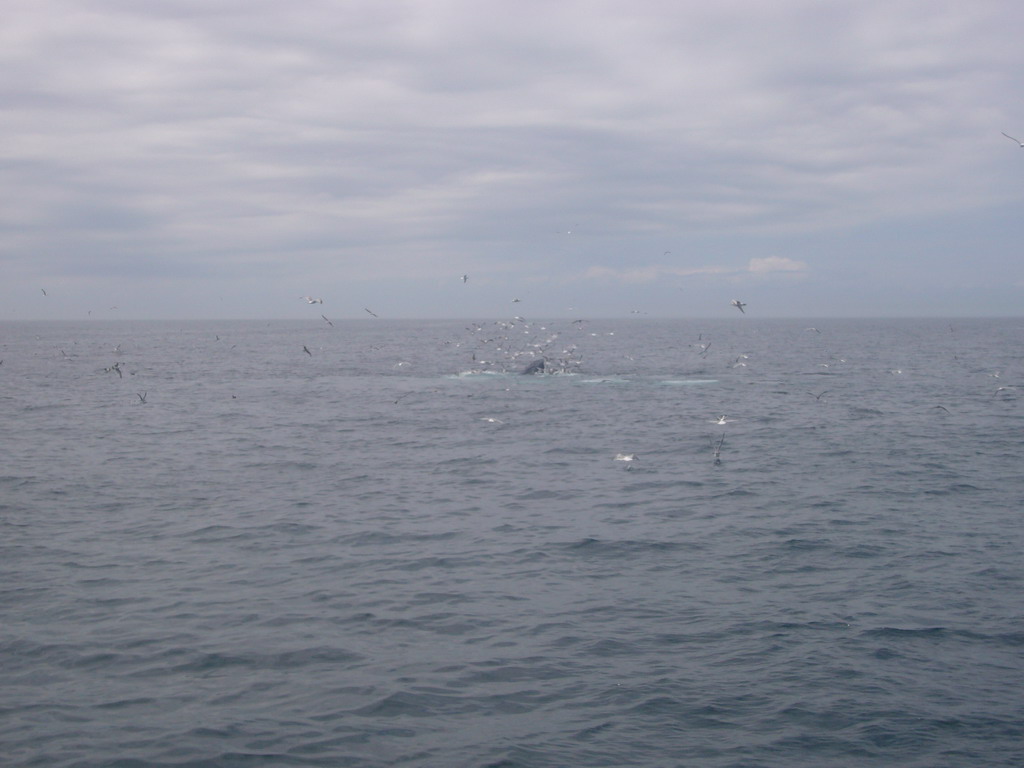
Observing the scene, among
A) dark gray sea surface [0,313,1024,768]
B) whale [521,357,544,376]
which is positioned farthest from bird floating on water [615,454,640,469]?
whale [521,357,544,376]

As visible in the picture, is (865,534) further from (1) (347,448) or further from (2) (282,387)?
(2) (282,387)

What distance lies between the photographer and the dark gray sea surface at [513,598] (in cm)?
1092

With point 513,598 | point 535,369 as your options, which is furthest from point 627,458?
point 535,369

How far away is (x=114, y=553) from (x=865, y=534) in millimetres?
16118

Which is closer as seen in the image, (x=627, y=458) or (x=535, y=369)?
(x=627, y=458)

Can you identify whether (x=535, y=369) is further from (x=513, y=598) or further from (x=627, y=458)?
(x=513, y=598)

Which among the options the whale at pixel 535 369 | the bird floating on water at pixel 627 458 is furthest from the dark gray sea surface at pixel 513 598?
the whale at pixel 535 369

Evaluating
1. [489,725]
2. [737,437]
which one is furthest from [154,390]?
[489,725]

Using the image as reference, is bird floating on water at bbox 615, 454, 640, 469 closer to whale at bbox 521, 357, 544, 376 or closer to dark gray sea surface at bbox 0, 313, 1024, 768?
dark gray sea surface at bbox 0, 313, 1024, 768

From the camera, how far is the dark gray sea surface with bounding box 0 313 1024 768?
1092 centimetres

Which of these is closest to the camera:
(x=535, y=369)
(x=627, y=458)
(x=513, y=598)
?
(x=513, y=598)

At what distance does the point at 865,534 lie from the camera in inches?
763

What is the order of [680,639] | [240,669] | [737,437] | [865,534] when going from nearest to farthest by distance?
[240,669]
[680,639]
[865,534]
[737,437]

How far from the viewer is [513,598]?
612 inches
